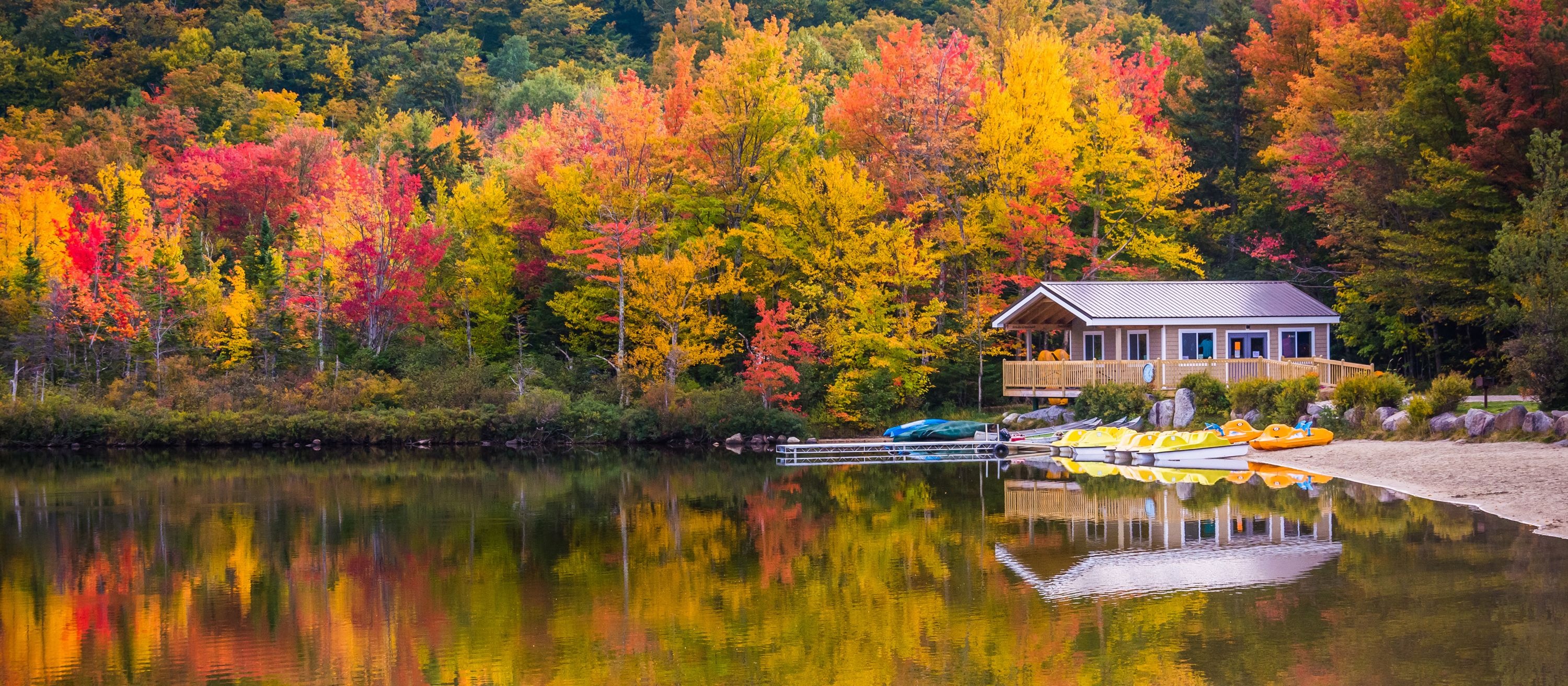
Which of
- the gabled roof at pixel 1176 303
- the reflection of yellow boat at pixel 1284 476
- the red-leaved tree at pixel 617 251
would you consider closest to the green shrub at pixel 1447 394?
the reflection of yellow boat at pixel 1284 476

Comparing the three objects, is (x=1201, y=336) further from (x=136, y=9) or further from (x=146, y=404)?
(x=136, y=9)

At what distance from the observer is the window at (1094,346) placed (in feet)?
125

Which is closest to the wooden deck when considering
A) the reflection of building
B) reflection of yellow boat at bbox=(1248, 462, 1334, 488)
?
reflection of yellow boat at bbox=(1248, 462, 1334, 488)

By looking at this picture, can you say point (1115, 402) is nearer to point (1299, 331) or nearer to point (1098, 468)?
point (1098, 468)

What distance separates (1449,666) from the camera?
1131cm

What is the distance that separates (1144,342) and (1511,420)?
13055 mm

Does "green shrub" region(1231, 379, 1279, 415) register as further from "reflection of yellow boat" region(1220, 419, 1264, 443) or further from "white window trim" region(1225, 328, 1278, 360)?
"white window trim" region(1225, 328, 1278, 360)

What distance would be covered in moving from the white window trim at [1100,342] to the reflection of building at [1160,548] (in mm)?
15408

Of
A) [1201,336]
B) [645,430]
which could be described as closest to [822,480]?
[645,430]

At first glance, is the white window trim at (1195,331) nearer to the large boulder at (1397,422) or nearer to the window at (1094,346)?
the window at (1094,346)

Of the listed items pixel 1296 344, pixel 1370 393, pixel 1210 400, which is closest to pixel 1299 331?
pixel 1296 344

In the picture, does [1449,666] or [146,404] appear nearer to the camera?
[1449,666]

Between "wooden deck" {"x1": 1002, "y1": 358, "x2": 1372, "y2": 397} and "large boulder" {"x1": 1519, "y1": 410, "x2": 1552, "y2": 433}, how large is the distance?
686cm

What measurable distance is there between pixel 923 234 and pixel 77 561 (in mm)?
28911
